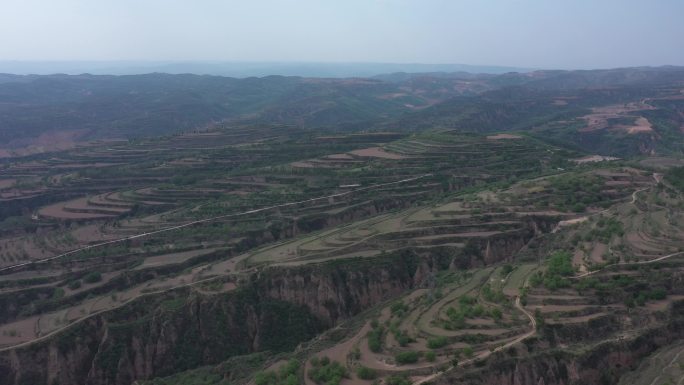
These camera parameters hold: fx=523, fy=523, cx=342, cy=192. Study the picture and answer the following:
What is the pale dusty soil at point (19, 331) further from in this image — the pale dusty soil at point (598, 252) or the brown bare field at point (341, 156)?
the brown bare field at point (341, 156)

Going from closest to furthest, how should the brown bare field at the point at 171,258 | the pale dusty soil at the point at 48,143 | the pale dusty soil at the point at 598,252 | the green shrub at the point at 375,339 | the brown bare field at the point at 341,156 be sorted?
1. the green shrub at the point at 375,339
2. the pale dusty soil at the point at 598,252
3. the brown bare field at the point at 171,258
4. the brown bare field at the point at 341,156
5. the pale dusty soil at the point at 48,143

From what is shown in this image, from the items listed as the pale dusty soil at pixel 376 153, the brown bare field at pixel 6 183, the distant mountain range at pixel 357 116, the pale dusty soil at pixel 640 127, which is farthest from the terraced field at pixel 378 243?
the distant mountain range at pixel 357 116

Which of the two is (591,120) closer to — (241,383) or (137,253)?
(137,253)

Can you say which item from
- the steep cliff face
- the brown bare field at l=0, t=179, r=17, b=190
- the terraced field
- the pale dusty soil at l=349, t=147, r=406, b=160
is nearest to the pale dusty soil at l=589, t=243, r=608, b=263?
the terraced field

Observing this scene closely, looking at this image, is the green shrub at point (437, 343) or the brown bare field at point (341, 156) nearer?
the green shrub at point (437, 343)

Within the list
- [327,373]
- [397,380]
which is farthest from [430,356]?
[327,373]

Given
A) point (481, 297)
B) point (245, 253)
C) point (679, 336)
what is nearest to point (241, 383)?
point (481, 297)

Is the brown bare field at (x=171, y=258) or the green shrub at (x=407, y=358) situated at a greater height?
the green shrub at (x=407, y=358)
